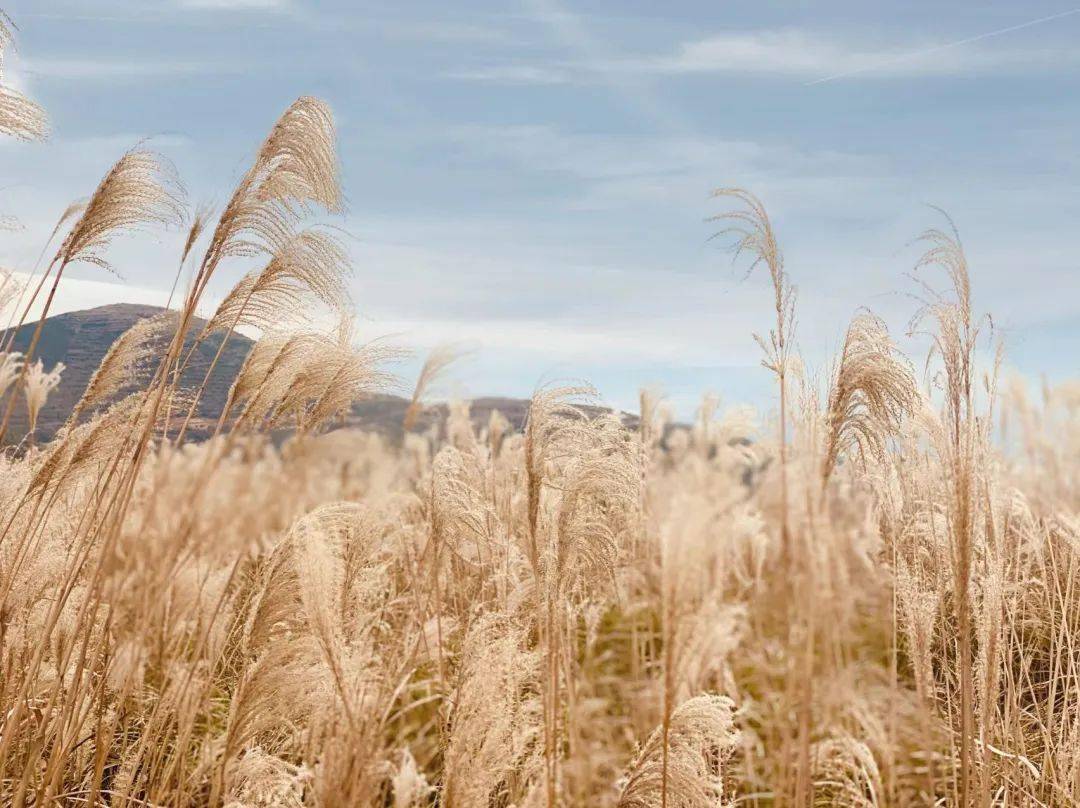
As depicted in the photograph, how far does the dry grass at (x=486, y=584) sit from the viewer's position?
2002 millimetres

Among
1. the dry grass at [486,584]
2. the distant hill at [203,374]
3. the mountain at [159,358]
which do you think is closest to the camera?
the dry grass at [486,584]

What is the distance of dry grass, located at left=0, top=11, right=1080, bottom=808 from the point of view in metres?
2.00

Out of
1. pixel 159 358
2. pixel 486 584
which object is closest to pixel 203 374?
pixel 159 358

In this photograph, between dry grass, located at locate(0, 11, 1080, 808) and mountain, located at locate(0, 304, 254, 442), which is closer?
dry grass, located at locate(0, 11, 1080, 808)

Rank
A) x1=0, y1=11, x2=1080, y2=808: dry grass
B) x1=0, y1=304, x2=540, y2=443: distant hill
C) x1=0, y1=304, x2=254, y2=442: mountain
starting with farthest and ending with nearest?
x1=0, y1=304, x2=254, y2=442: mountain → x1=0, y1=304, x2=540, y2=443: distant hill → x1=0, y1=11, x2=1080, y2=808: dry grass

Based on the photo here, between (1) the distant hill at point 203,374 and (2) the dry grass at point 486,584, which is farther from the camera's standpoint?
(1) the distant hill at point 203,374

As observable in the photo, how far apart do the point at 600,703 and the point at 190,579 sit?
4.18 feet

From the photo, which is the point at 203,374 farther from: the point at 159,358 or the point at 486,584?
the point at 486,584

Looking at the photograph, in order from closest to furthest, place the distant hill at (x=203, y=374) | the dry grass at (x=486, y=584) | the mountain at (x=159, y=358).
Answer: the dry grass at (x=486, y=584), the distant hill at (x=203, y=374), the mountain at (x=159, y=358)

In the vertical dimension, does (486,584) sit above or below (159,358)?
below

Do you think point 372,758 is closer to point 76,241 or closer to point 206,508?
point 206,508

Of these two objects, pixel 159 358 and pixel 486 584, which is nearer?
pixel 159 358

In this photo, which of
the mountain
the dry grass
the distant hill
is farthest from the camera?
the mountain

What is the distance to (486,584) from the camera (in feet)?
13.7
